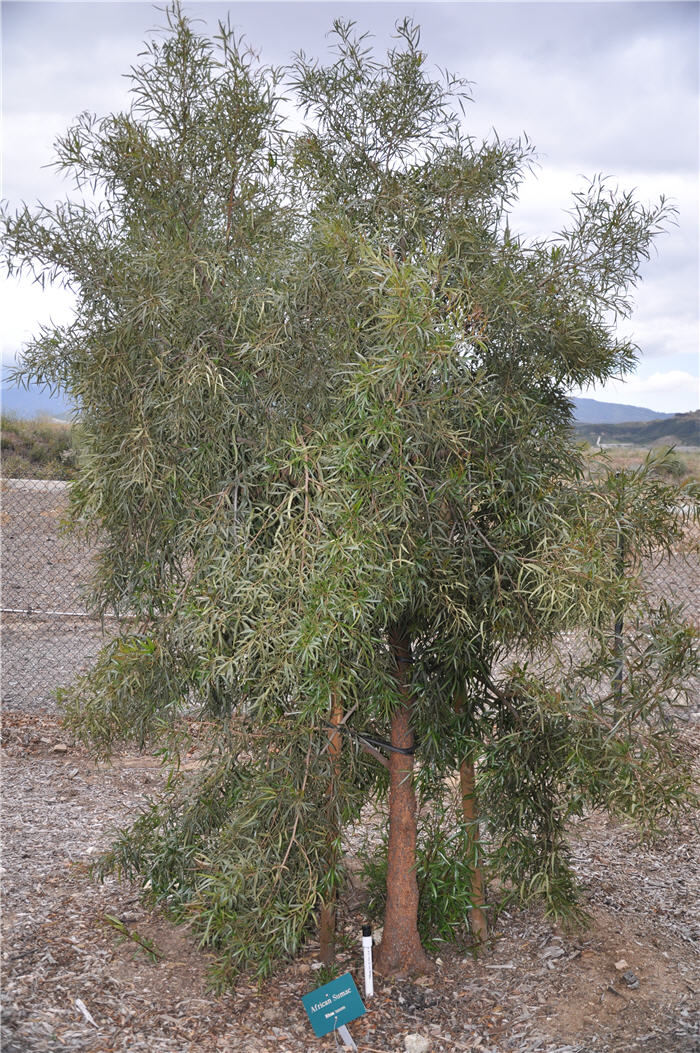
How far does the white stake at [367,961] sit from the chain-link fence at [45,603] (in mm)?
2622

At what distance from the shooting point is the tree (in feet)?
7.60

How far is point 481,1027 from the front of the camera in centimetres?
281

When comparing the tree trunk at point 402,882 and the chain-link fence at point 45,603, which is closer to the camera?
the tree trunk at point 402,882

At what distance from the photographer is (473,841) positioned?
298cm

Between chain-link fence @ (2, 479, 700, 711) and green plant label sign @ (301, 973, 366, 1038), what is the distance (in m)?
2.72

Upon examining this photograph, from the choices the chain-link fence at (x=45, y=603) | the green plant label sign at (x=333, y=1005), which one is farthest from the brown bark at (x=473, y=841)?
the chain-link fence at (x=45, y=603)

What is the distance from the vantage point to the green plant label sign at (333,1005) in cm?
261

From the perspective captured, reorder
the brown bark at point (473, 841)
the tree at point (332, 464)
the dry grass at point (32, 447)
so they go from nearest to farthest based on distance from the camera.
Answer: the tree at point (332, 464) < the brown bark at point (473, 841) < the dry grass at point (32, 447)

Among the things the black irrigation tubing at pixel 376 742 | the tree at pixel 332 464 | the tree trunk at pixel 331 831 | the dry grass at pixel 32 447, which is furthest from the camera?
the dry grass at pixel 32 447

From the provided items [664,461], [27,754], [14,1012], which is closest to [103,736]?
[14,1012]

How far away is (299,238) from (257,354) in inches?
21.2

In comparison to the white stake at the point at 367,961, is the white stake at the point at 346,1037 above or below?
below

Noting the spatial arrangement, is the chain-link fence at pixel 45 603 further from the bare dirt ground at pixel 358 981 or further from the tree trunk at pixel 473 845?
the tree trunk at pixel 473 845

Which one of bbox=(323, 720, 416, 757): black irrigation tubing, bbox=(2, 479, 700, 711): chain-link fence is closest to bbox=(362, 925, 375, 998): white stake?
bbox=(323, 720, 416, 757): black irrigation tubing
